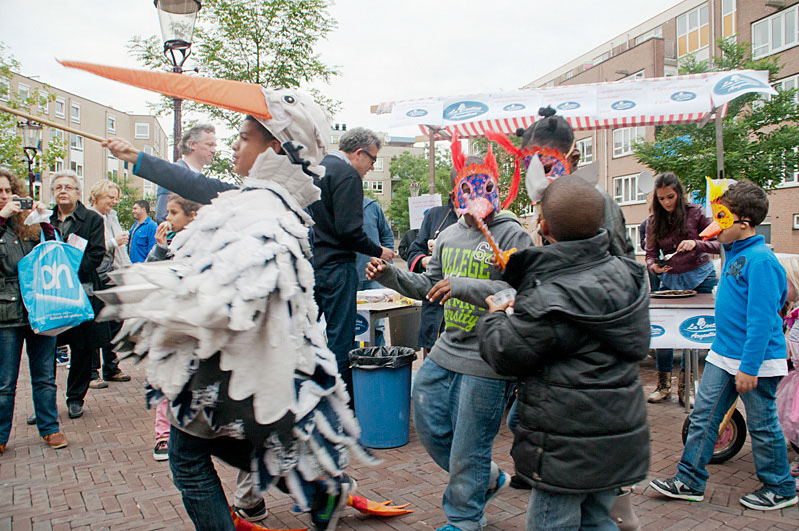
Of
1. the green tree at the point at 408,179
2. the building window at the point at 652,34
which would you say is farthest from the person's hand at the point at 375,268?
the building window at the point at 652,34

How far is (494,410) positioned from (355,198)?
1868 mm

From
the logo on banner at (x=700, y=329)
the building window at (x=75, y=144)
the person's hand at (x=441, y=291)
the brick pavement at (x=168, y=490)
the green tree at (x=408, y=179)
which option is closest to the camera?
the person's hand at (x=441, y=291)

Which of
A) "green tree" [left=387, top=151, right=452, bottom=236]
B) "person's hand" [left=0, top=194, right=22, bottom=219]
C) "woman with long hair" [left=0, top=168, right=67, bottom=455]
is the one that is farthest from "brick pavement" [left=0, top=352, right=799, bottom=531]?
"green tree" [left=387, top=151, right=452, bottom=236]

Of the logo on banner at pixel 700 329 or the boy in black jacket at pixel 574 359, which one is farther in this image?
the logo on banner at pixel 700 329

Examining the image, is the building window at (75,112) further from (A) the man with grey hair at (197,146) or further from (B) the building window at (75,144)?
(A) the man with grey hair at (197,146)

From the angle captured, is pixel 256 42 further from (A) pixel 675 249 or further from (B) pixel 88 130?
(B) pixel 88 130

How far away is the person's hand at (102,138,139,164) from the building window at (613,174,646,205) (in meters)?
38.6

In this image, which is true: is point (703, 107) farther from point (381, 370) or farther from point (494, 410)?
point (494, 410)

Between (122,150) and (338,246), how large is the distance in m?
1.85

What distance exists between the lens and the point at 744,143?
1680cm

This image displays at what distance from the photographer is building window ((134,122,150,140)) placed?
242 ft

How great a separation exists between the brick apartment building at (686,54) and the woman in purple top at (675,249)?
76.6 feet

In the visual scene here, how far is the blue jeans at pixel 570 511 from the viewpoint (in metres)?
2.06

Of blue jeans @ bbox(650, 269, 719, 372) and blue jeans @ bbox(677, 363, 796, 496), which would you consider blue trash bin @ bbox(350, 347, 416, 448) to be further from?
blue jeans @ bbox(650, 269, 719, 372)
